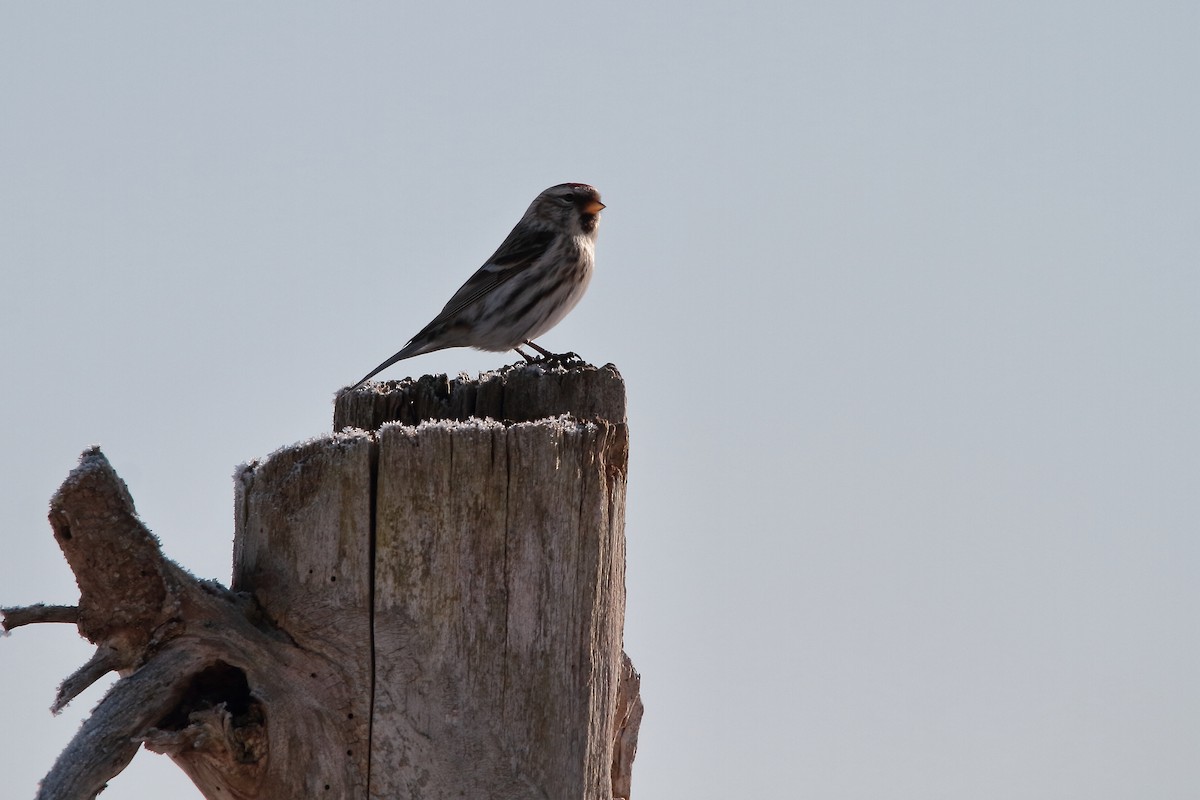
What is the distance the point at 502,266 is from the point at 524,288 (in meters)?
0.25

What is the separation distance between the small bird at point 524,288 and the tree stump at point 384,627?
15.3ft

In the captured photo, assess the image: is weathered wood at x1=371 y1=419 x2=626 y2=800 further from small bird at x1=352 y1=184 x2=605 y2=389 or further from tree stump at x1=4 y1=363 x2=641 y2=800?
small bird at x1=352 y1=184 x2=605 y2=389

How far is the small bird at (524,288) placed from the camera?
8062 millimetres

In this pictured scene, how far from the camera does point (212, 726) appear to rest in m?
2.92

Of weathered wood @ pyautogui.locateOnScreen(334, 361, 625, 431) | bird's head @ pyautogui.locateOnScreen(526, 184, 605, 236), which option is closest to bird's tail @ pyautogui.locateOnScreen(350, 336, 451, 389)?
bird's head @ pyautogui.locateOnScreen(526, 184, 605, 236)

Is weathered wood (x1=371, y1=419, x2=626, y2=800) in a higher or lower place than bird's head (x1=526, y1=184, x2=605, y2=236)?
lower

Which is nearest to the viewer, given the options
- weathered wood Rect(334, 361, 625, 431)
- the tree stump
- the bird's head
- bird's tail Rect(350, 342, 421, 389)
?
the tree stump

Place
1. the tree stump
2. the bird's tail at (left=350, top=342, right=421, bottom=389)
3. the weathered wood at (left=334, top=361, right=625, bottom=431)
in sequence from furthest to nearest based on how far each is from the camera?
the bird's tail at (left=350, top=342, right=421, bottom=389), the weathered wood at (left=334, top=361, right=625, bottom=431), the tree stump

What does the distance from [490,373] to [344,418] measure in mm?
460

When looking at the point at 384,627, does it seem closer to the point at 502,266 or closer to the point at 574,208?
the point at 502,266

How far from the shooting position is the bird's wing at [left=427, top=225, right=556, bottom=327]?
26.6 feet

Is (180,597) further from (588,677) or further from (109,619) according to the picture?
(588,677)

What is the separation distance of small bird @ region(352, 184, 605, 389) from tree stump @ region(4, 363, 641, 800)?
15.3 ft

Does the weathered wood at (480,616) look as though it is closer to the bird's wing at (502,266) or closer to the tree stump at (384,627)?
the tree stump at (384,627)
